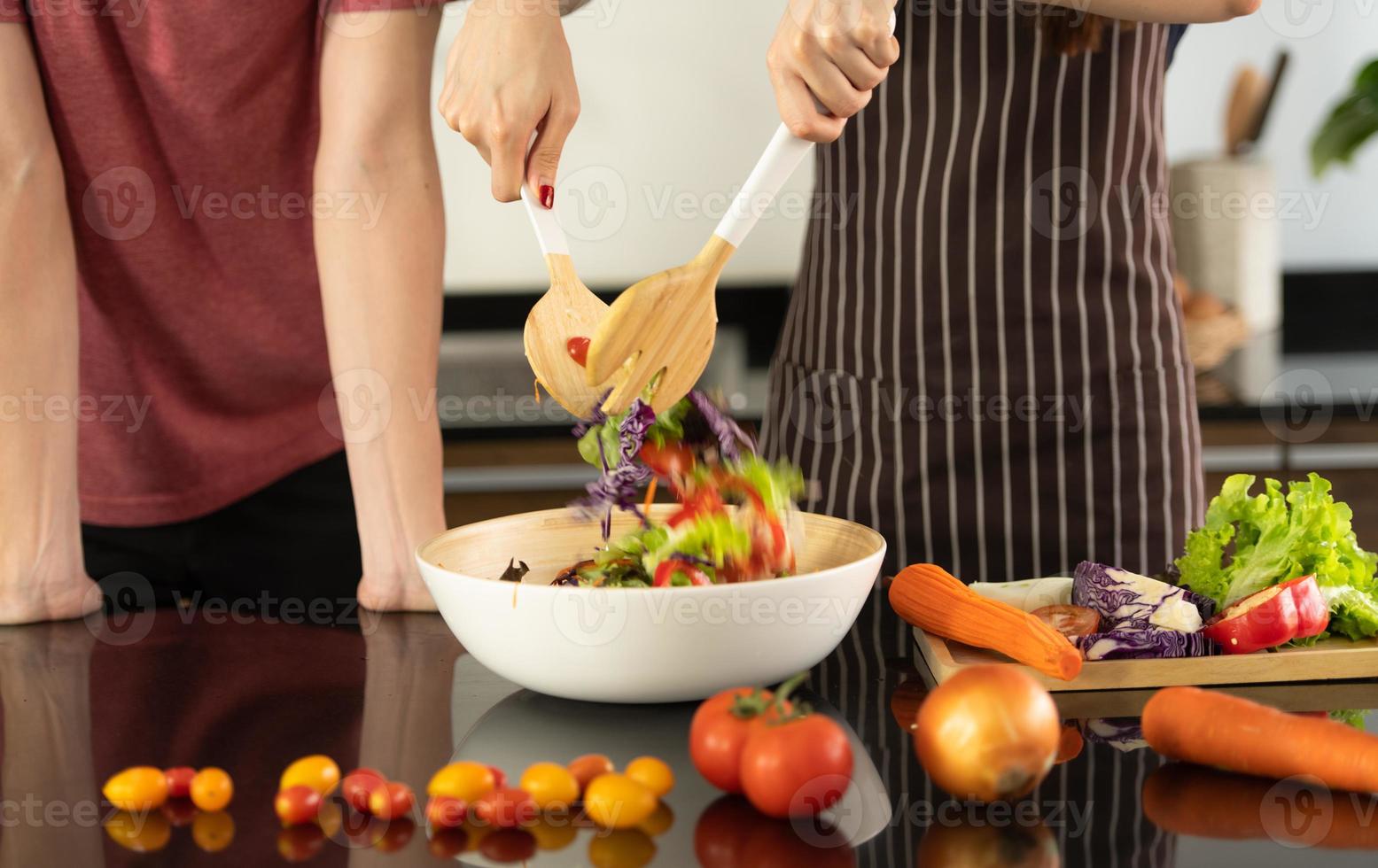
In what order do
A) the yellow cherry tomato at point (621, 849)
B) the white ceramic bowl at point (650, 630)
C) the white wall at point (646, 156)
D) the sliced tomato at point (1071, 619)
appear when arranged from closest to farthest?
1. the yellow cherry tomato at point (621, 849)
2. the white ceramic bowl at point (650, 630)
3. the sliced tomato at point (1071, 619)
4. the white wall at point (646, 156)

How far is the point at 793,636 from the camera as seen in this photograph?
853mm

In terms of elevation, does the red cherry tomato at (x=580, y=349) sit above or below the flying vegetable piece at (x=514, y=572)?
above

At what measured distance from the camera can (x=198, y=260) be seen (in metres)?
1.37

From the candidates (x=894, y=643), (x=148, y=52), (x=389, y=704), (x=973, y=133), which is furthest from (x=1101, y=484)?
(x=148, y=52)

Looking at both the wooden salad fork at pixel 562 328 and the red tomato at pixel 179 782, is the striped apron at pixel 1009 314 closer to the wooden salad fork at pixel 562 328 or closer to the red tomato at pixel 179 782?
the wooden salad fork at pixel 562 328

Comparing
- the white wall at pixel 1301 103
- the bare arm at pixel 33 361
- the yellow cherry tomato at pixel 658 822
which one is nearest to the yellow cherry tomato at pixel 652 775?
the yellow cherry tomato at pixel 658 822

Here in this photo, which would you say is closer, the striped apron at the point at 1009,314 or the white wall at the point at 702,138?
the striped apron at the point at 1009,314

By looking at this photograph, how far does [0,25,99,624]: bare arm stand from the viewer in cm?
117

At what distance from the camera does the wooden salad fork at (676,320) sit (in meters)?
0.97

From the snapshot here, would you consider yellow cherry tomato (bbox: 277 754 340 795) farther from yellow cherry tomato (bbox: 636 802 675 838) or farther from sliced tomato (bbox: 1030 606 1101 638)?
sliced tomato (bbox: 1030 606 1101 638)

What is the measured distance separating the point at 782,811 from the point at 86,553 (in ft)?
3.31

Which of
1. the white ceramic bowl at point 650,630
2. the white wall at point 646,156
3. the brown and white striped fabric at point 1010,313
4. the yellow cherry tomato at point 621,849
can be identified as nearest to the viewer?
the yellow cherry tomato at point 621,849

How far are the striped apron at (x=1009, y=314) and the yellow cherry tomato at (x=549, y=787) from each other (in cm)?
86

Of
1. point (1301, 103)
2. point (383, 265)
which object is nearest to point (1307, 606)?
point (383, 265)
